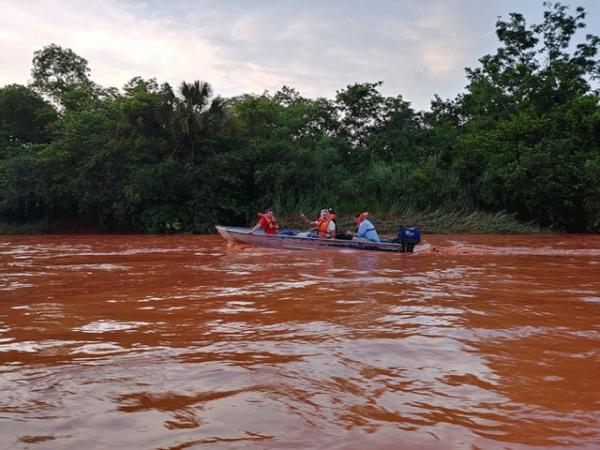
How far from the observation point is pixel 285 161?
2400 centimetres

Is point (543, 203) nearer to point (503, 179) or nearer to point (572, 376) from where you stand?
point (503, 179)

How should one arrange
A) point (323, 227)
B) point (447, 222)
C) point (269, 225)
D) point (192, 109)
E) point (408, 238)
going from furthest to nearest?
point (192, 109) → point (447, 222) → point (269, 225) → point (323, 227) → point (408, 238)

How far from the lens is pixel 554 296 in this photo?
6438 millimetres

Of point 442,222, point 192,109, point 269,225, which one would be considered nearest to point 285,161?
point 192,109

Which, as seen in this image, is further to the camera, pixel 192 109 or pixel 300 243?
pixel 192 109

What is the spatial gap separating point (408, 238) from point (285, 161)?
12818mm

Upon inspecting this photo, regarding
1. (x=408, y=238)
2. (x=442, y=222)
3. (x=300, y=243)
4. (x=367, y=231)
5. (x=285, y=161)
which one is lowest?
(x=300, y=243)

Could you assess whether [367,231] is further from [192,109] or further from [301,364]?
[192,109]

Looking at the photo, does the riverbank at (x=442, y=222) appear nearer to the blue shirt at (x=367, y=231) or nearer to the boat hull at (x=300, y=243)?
the boat hull at (x=300, y=243)

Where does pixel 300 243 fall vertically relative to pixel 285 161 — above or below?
below

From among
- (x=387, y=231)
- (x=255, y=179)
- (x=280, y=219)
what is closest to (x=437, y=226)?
(x=387, y=231)

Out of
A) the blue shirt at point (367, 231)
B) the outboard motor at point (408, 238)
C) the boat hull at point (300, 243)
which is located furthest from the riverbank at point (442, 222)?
the outboard motor at point (408, 238)

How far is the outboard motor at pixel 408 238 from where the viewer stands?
11.9 meters

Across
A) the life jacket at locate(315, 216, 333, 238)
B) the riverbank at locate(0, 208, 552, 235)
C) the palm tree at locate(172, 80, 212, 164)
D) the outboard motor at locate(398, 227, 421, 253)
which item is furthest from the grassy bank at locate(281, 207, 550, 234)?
the outboard motor at locate(398, 227, 421, 253)
